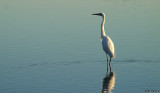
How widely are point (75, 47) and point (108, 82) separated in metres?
4.82

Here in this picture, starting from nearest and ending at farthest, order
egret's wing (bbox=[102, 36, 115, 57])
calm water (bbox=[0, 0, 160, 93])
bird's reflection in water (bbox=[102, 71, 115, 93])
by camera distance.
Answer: bird's reflection in water (bbox=[102, 71, 115, 93]) < calm water (bbox=[0, 0, 160, 93]) < egret's wing (bbox=[102, 36, 115, 57])

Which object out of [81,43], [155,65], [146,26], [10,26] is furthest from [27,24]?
[155,65]

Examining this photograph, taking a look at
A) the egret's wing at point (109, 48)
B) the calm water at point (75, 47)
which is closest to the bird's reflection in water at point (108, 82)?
the calm water at point (75, 47)

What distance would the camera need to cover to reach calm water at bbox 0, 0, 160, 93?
40.6 ft

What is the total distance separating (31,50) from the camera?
54.3 ft

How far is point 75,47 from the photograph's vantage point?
17.1 m

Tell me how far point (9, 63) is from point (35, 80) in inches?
90.9

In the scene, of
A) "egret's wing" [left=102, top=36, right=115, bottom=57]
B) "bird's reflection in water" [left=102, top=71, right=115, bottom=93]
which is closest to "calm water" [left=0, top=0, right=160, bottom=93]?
"bird's reflection in water" [left=102, top=71, right=115, bottom=93]

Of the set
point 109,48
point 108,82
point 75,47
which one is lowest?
point 108,82

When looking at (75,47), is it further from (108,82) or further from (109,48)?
(108,82)

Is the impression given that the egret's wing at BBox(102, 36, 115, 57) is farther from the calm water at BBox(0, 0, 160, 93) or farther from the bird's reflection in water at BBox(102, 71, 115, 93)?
the bird's reflection in water at BBox(102, 71, 115, 93)

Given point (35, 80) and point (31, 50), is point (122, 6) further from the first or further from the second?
point (35, 80)

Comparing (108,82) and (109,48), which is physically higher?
(109,48)

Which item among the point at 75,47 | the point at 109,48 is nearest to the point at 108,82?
the point at 109,48
